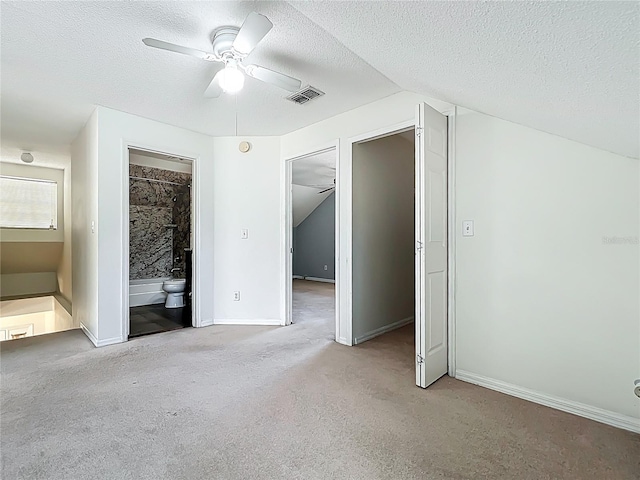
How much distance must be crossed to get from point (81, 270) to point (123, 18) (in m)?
3.17

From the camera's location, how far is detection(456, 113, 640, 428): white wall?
72.2 inches

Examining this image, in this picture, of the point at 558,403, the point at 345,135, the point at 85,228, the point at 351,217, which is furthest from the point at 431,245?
the point at 85,228

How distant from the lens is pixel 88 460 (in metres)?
1.54

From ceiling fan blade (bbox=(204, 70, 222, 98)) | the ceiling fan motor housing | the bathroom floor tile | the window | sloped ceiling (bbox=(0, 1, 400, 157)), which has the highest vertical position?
sloped ceiling (bbox=(0, 1, 400, 157))

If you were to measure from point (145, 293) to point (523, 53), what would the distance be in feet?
19.0

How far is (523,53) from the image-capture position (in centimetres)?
115

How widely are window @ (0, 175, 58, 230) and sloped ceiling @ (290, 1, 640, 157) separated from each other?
616cm

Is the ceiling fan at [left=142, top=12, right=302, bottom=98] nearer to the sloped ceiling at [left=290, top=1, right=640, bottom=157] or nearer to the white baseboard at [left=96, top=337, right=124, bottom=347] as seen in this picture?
the sloped ceiling at [left=290, top=1, right=640, bottom=157]

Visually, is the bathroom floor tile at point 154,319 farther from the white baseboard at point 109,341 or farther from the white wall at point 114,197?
the white wall at point 114,197

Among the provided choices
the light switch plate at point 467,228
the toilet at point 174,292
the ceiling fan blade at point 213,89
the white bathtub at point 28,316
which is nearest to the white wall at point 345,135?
the light switch plate at point 467,228

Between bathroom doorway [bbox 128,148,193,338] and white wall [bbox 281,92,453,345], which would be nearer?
white wall [bbox 281,92,453,345]

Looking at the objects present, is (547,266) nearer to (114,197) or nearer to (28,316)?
(114,197)

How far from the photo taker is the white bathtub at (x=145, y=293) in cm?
529

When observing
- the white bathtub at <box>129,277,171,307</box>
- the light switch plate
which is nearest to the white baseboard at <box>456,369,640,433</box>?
the light switch plate
